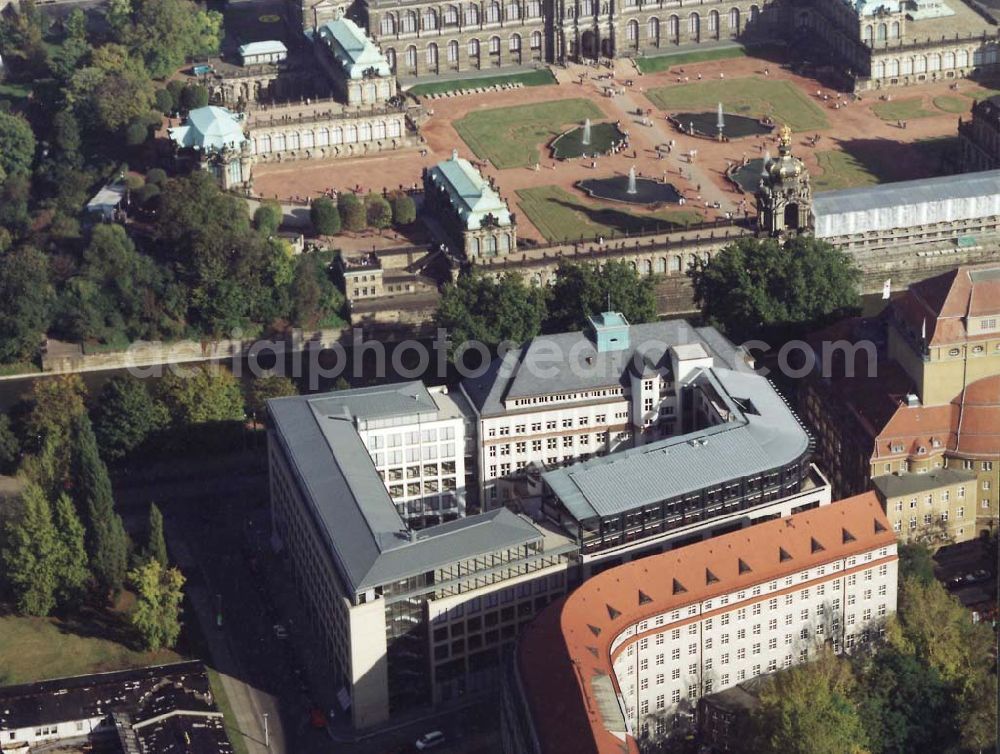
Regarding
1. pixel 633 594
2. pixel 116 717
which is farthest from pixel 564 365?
pixel 116 717

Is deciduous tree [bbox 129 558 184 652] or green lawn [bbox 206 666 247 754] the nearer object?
green lawn [bbox 206 666 247 754]

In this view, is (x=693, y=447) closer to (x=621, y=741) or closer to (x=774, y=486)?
(x=774, y=486)

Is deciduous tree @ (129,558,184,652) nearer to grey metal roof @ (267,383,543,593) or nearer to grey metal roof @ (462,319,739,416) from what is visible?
grey metal roof @ (267,383,543,593)

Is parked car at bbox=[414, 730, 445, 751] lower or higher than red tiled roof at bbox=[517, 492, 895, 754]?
lower

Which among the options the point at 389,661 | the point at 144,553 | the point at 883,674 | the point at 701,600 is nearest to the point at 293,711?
the point at 389,661

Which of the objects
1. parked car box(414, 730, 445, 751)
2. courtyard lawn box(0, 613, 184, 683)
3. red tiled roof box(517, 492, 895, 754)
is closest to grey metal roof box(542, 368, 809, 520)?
red tiled roof box(517, 492, 895, 754)

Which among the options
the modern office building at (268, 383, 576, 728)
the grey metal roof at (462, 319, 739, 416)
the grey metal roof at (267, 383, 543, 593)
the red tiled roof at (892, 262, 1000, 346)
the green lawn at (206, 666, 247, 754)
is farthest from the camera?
the grey metal roof at (462, 319, 739, 416)

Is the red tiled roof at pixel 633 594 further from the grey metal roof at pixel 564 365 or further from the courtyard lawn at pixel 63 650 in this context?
the courtyard lawn at pixel 63 650
